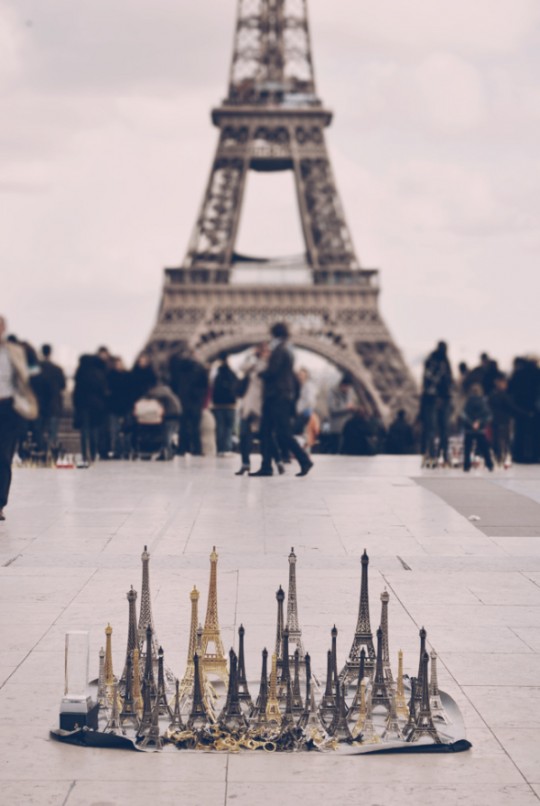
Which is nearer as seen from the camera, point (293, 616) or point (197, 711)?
point (197, 711)

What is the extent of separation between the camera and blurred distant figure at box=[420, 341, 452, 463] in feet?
79.9

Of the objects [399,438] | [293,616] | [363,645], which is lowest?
[363,645]

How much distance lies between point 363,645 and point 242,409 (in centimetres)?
1409

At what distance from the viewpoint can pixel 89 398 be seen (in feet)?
77.1

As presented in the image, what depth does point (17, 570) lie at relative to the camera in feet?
37.3

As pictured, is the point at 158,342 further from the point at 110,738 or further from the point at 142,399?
the point at 110,738

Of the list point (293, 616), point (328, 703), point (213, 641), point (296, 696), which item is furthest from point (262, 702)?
point (293, 616)

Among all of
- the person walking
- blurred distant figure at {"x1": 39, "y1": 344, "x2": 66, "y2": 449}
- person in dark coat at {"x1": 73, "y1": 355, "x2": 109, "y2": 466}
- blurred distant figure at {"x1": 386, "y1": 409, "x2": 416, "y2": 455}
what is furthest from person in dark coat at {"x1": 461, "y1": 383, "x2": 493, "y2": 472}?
the person walking

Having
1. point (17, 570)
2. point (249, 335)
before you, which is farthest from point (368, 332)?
point (17, 570)

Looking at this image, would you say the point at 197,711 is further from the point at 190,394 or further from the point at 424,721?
the point at 190,394

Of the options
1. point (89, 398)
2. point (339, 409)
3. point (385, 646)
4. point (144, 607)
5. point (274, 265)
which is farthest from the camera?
point (274, 265)

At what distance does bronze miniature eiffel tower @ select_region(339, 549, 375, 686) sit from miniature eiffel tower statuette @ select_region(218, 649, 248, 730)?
3.27ft

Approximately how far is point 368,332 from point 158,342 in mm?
8151

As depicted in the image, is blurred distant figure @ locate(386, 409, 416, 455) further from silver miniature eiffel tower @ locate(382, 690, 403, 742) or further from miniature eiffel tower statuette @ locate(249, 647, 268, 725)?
miniature eiffel tower statuette @ locate(249, 647, 268, 725)
